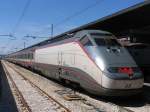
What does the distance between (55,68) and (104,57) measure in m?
6.71

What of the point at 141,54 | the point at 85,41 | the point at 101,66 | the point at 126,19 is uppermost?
the point at 126,19

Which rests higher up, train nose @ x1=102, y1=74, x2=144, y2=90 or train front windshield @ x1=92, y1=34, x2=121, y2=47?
train front windshield @ x1=92, y1=34, x2=121, y2=47

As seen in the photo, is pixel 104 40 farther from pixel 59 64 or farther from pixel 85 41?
pixel 59 64

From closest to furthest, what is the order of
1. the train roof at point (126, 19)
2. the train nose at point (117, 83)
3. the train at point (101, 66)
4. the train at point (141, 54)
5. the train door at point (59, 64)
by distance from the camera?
the train nose at point (117, 83)
the train at point (101, 66)
the train roof at point (126, 19)
the train door at point (59, 64)
the train at point (141, 54)

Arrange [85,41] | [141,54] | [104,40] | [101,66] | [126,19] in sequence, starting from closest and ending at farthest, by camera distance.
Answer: [101,66] → [104,40] → [85,41] → [126,19] → [141,54]

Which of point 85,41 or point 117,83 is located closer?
point 117,83

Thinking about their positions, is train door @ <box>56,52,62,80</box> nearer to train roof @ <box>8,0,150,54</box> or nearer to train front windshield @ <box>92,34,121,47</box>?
train roof @ <box>8,0,150,54</box>

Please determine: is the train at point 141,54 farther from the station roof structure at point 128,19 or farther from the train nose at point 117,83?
the train nose at point 117,83

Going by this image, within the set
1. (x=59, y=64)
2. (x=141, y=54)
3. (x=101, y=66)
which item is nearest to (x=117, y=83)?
(x=101, y=66)

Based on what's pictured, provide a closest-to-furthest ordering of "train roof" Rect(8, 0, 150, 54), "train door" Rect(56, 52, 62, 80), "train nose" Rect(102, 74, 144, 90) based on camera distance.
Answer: "train nose" Rect(102, 74, 144, 90) < "train roof" Rect(8, 0, 150, 54) < "train door" Rect(56, 52, 62, 80)

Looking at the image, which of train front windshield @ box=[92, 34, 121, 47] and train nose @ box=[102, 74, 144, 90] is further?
train front windshield @ box=[92, 34, 121, 47]

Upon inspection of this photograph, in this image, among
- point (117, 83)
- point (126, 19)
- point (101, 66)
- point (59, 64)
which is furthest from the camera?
point (126, 19)

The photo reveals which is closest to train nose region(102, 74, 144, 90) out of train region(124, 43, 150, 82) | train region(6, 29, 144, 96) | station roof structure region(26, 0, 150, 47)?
train region(6, 29, 144, 96)

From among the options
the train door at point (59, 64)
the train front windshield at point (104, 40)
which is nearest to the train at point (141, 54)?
the train door at point (59, 64)
